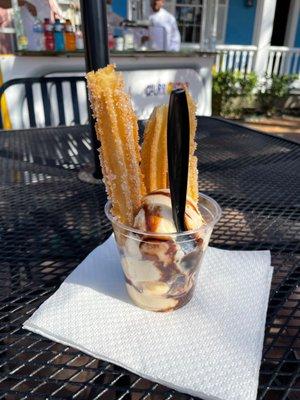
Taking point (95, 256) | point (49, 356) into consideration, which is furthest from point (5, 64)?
point (49, 356)

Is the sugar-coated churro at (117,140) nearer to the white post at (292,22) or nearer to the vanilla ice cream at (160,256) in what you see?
the vanilla ice cream at (160,256)

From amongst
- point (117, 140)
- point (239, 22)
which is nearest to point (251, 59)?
point (239, 22)

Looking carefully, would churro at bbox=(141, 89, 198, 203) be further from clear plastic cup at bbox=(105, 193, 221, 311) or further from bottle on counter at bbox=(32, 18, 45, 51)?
bottle on counter at bbox=(32, 18, 45, 51)

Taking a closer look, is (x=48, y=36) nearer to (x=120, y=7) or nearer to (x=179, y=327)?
(x=120, y=7)

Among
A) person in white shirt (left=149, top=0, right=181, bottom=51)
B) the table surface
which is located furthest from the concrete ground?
the table surface

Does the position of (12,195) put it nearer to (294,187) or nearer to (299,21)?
(294,187)

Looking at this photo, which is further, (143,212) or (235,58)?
(235,58)

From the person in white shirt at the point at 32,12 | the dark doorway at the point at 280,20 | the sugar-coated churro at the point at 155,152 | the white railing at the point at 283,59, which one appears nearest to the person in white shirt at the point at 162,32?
the person in white shirt at the point at 32,12
